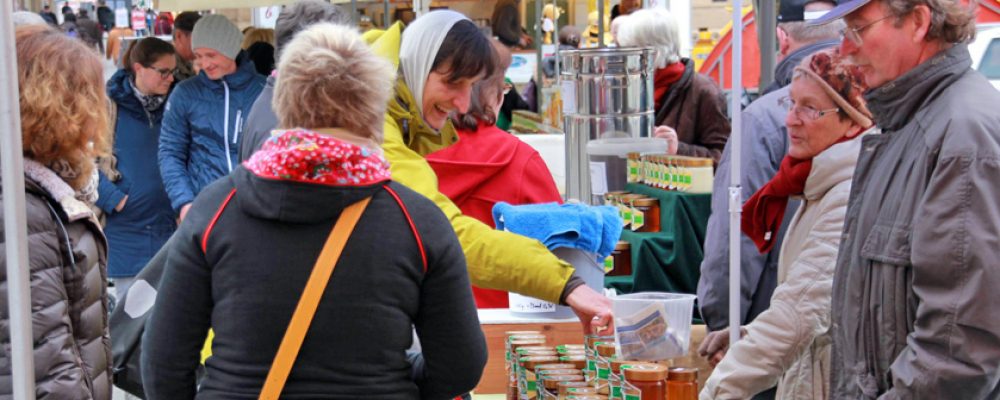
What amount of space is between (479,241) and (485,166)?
81cm

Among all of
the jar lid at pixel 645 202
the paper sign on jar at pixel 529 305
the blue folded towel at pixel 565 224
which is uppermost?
the blue folded towel at pixel 565 224

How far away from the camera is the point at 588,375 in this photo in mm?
3066

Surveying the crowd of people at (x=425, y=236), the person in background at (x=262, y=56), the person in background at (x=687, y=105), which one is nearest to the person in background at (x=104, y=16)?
the person in background at (x=262, y=56)

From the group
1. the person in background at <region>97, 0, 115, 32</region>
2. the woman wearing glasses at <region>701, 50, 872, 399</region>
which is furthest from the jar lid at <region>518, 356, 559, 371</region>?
the person in background at <region>97, 0, 115, 32</region>

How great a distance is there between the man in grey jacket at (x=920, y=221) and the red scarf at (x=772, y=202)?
1.99ft

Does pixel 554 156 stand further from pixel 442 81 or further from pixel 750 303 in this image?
pixel 442 81

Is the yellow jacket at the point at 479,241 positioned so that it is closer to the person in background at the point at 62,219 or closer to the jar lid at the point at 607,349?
the jar lid at the point at 607,349

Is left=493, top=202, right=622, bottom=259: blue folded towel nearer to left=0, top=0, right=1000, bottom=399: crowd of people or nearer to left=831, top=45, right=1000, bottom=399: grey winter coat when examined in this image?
left=0, top=0, right=1000, bottom=399: crowd of people

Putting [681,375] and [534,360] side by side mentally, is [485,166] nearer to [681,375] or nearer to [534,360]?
[534,360]

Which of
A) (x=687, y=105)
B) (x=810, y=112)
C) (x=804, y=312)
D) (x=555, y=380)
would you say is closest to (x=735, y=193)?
(x=810, y=112)

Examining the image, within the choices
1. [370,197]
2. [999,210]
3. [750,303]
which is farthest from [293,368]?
[750,303]

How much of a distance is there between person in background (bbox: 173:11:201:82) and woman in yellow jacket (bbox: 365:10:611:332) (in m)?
4.58

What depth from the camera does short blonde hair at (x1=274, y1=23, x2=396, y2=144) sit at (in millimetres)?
2393

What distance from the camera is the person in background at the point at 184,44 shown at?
769 cm
